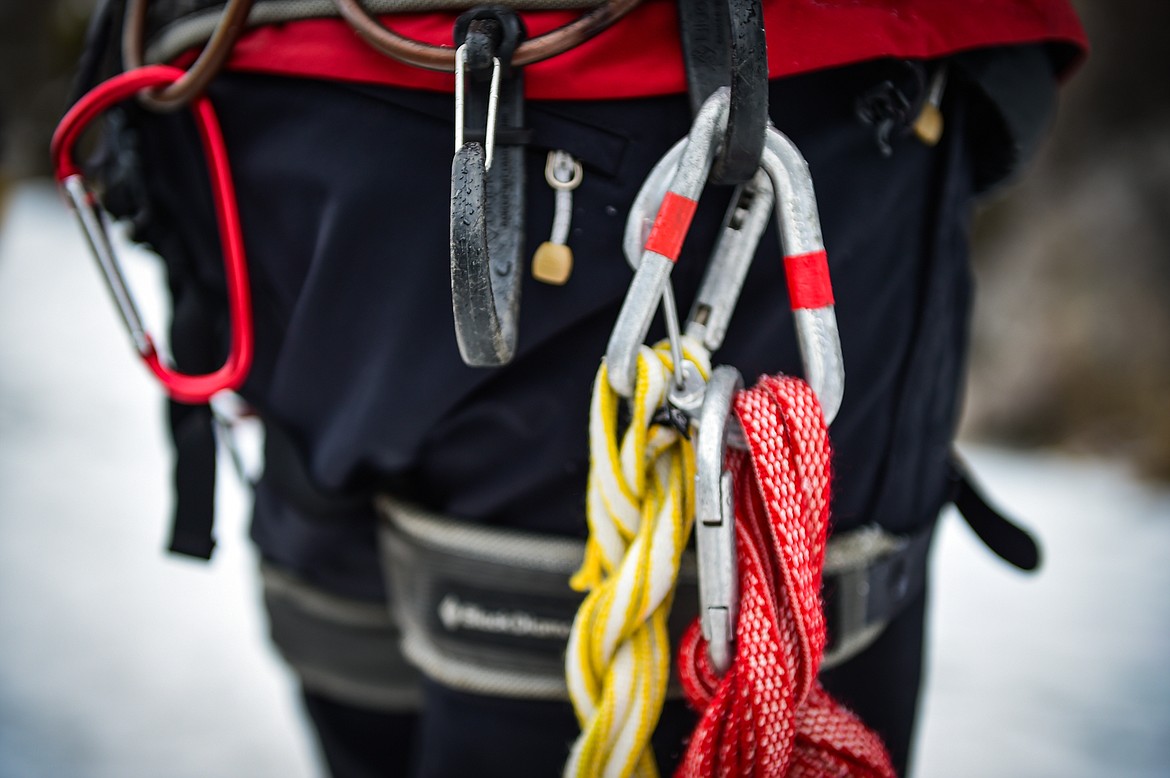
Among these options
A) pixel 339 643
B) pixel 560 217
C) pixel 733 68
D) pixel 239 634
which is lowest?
pixel 239 634

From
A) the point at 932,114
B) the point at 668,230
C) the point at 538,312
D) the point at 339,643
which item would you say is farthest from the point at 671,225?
the point at 339,643

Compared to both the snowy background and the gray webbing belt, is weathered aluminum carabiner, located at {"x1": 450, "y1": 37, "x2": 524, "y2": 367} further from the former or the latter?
the snowy background

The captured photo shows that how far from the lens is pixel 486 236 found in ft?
1.40

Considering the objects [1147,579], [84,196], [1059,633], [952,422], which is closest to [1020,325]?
[1147,579]

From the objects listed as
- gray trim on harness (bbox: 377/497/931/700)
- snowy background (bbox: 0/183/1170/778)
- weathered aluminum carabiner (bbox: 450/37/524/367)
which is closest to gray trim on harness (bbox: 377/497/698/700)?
gray trim on harness (bbox: 377/497/931/700)

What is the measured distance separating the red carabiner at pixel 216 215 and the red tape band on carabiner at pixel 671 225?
32 cm

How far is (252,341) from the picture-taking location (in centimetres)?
63

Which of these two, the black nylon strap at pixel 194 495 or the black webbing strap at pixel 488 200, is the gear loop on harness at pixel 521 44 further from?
the black nylon strap at pixel 194 495

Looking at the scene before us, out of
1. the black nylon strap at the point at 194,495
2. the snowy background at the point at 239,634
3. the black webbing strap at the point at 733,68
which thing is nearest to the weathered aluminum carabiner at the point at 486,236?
the black webbing strap at the point at 733,68

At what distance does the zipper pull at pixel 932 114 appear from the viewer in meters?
0.50

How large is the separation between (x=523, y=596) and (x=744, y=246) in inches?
10.8

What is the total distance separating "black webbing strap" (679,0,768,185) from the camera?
16.0 inches

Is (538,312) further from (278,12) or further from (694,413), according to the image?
(278,12)

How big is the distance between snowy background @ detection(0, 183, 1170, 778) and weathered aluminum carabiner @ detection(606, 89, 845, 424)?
3.07 feet
